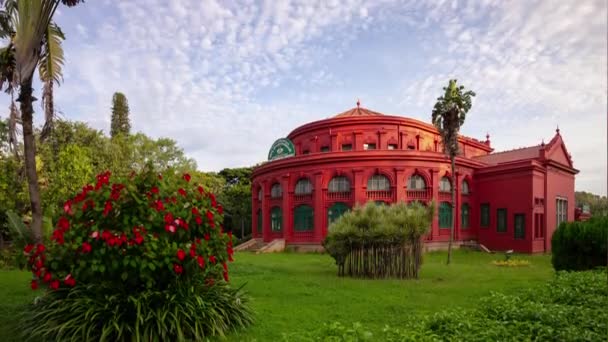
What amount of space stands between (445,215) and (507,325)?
24659 mm

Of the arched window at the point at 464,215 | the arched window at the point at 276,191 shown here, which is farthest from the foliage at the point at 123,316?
the arched window at the point at 464,215

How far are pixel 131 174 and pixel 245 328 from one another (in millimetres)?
3050

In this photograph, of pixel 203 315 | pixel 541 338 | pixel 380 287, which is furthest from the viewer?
pixel 380 287

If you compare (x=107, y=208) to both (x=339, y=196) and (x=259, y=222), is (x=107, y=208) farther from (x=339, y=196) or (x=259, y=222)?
(x=259, y=222)

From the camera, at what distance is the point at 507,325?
6.00 meters

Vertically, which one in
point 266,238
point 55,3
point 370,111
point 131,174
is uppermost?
point 370,111

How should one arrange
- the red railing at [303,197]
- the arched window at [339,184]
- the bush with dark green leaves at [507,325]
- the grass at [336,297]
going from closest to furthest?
the bush with dark green leaves at [507,325] < the grass at [336,297] < the arched window at [339,184] < the red railing at [303,197]

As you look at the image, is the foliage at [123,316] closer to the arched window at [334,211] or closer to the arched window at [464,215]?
the arched window at [334,211]

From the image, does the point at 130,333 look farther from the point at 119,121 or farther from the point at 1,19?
the point at 119,121

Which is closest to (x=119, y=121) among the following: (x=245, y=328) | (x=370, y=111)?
(x=370, y=111)

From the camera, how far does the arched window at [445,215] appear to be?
29.3 m

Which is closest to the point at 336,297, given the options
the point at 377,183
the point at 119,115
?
the point at 377,183

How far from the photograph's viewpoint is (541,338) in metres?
5.20

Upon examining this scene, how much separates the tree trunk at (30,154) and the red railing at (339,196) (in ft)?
71.9
